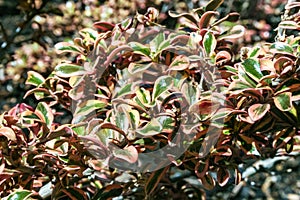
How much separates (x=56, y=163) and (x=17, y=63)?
4.61 feet

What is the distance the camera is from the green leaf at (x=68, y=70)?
967 mm

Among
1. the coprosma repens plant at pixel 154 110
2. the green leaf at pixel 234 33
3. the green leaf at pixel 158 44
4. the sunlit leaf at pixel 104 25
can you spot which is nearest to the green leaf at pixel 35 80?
the coprosma repens plant at pixel 154 110

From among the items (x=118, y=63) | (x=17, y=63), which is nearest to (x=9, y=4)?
(x=17, y=63)

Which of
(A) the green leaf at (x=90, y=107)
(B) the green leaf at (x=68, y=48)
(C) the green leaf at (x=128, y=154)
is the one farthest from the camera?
(B) the green leaf at (x=68, y=48)

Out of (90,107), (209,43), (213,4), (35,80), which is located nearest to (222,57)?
(209,43)

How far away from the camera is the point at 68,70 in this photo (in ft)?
3.21

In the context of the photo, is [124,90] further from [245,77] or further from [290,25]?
[290,25]

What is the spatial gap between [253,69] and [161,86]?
5.8 inches

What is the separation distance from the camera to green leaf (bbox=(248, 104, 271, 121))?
2.70ft

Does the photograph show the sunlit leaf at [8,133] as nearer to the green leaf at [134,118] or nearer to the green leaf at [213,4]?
the green leaf at [134,118]

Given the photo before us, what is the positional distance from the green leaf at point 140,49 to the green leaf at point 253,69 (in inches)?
6.4

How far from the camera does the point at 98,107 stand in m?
0.92

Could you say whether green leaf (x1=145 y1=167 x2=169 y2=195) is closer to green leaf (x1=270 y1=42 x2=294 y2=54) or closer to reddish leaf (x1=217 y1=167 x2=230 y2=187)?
reddish leaf (x1=217 y1=167 x2=230 y2=187)

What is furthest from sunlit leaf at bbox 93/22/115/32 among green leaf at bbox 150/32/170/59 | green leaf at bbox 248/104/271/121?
green leaf at bbox 248/104/271/121
